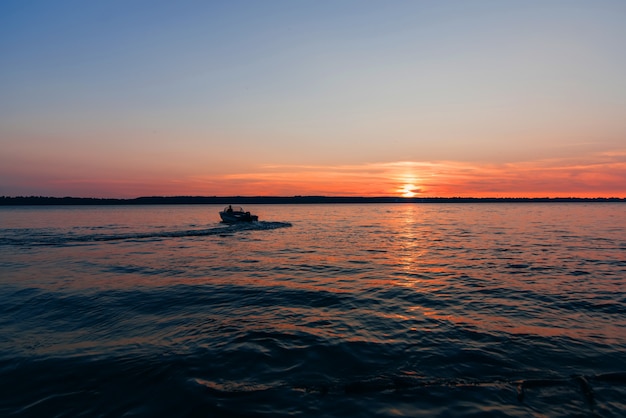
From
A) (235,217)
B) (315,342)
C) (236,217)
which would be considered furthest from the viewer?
(235,217)

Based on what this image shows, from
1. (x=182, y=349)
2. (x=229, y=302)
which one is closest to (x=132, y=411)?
(x=182, y=349)

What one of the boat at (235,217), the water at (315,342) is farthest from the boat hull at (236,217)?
the water at (315,342)

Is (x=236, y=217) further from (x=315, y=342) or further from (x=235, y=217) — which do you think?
(x=315, y=342)

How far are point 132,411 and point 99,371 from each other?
2.33 metres

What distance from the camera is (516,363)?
8820 millimetres

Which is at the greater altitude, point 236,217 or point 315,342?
point 236,217

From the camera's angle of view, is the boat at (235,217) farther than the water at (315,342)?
Yes

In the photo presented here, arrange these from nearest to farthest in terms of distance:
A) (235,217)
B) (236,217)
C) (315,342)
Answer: (315,342)
(236,217)
(235,217)

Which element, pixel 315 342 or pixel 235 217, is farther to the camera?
pixel 235 217

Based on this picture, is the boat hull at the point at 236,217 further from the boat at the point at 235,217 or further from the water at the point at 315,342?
the water at the point at 315,342

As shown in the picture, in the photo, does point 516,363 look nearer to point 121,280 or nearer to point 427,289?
point 427,289

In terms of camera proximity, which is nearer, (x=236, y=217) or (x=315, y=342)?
(x=315, y=342)

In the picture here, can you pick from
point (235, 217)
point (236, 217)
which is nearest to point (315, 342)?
point (236, 217)

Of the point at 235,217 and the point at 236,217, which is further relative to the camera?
the point at 235,217
